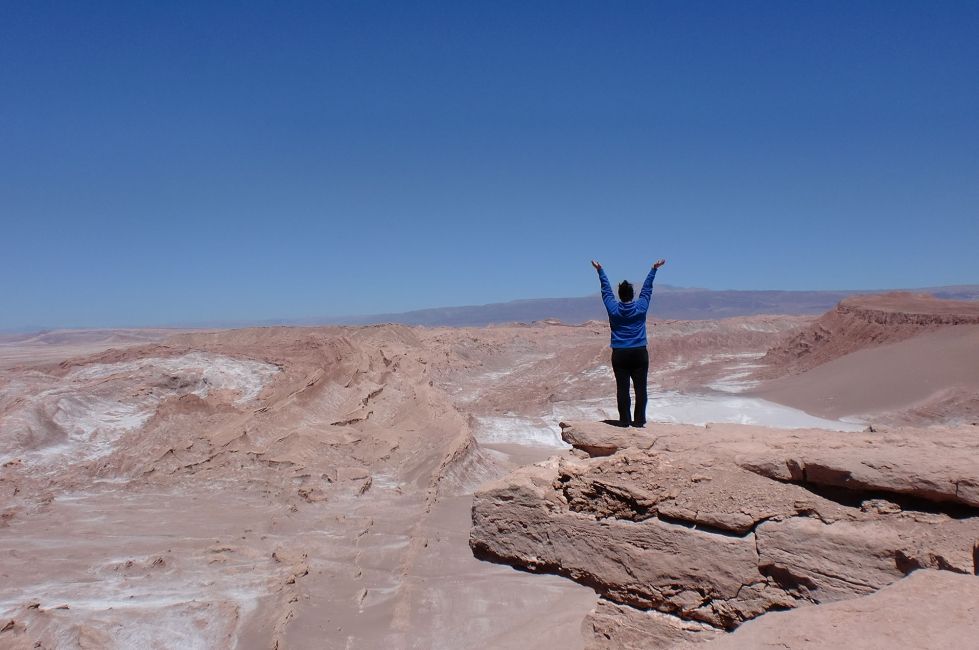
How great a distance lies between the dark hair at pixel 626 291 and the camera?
17.8 feet

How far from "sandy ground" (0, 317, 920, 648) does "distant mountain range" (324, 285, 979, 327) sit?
3592 inches

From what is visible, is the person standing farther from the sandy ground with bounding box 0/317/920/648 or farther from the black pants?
the sandy ground with bounding box 0/317/920/648

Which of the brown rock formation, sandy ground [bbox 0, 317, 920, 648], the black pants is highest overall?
the black pants

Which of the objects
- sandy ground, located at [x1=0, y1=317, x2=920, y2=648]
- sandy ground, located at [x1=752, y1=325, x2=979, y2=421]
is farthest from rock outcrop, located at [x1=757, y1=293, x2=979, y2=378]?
sandy ground, located at [x1=0, y1=317, x2=920, y2=648]

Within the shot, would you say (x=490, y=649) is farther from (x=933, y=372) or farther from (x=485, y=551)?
(x=933, y=372)

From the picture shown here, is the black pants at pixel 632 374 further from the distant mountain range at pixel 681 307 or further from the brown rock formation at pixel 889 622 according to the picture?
the distant mountain range at pixel 681 307

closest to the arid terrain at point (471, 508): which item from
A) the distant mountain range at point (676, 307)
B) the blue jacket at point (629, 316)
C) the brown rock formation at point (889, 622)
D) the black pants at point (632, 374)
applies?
the brown rock formation at point (889, 622)

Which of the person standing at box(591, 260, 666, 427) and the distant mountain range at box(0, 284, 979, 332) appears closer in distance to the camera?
the person standing at box(591, 260, 666, 427)

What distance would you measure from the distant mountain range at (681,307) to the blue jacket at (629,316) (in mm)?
102144

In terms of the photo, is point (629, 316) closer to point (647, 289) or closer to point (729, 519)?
point (647, 289)

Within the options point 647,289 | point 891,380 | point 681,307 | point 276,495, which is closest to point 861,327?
point 891,380

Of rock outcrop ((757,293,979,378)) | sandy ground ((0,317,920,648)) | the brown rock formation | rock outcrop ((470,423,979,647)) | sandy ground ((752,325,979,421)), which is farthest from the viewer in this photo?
rock outcrop ((757,293,979,378))

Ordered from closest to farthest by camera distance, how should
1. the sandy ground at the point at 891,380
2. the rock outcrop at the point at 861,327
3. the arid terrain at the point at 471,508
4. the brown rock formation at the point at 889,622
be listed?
the brown rock formation at the point at 889,622 → the arid terrain at the point at 471,508 → the sandy ground at the point at 891,380 → the rock outcrop at the point at 861,327

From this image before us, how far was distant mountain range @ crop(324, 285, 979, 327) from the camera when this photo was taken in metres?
120
